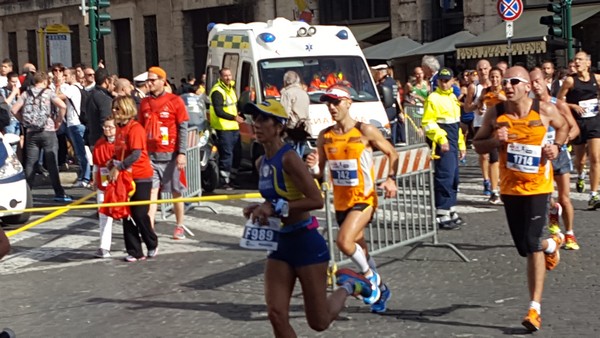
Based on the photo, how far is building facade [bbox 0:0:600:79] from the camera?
102 ft

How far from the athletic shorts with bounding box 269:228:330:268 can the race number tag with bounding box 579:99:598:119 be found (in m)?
7.82

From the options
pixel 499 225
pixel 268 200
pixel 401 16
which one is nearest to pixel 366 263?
pixel 268 200

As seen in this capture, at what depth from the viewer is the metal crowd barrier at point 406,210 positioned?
10.0m

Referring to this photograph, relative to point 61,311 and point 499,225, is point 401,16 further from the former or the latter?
point 61,311

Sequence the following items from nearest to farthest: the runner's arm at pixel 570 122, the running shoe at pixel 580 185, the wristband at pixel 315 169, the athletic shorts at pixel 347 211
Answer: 1. the athletic shorts at pixel 347 211
2. the runner's arm at pixel 570 122
3. the wristband at pixel 315 169
4. the running shoe at pixel 580 185

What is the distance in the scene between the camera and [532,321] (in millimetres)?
7684

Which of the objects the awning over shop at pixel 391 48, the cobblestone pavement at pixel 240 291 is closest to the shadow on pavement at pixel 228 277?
the cobblestone pavement at pixel 240 291

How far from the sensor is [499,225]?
12844mm

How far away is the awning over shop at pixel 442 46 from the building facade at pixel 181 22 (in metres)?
0.57

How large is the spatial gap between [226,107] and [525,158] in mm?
9640

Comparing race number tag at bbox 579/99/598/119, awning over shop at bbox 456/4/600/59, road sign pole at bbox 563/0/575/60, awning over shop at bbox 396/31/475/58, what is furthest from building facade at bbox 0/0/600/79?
race number tag at bbox 579/99/598/119

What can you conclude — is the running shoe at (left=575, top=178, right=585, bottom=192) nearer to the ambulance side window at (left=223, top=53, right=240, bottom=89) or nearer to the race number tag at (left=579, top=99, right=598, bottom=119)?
the race number tag at (left=579, top=99, right=598, bottom=119)

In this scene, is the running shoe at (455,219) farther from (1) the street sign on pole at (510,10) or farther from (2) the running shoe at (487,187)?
(1) the street sign on pole at (510,10)

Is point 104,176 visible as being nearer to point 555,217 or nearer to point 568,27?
point 555,217
